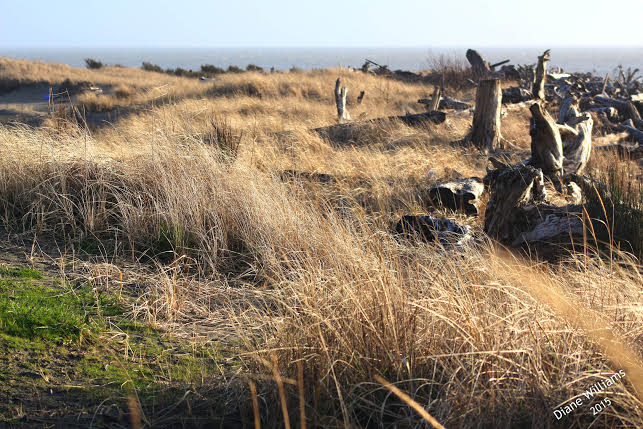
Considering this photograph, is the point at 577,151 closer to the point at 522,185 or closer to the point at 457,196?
the point at 457,196

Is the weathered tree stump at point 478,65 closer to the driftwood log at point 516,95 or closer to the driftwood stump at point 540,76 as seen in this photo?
the driftwood log at point 516,95

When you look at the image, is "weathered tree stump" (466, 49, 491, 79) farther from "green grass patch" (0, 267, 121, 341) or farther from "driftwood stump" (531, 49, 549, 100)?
"green grass patch" (0, 267, 121, 341)

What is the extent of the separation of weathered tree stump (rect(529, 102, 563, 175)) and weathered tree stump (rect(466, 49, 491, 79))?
14369mm

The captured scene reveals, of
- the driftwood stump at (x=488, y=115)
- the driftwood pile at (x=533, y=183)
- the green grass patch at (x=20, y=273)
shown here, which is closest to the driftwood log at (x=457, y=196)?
the driftwood pile at (x=533, y=183)

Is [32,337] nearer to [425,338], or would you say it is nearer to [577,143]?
[425,338]

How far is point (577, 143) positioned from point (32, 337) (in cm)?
669

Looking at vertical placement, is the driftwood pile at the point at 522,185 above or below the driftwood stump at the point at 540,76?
below

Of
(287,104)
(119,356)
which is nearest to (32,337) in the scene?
(119,356)

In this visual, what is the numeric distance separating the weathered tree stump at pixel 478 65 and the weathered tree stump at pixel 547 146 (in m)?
14.4

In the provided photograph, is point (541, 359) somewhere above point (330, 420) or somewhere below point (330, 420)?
above

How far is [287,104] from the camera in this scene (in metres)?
15.2

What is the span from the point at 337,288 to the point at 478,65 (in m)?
20.1

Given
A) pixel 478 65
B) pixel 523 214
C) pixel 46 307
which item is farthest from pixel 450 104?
pixel 46 307

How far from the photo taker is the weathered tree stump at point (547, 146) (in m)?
6.49
